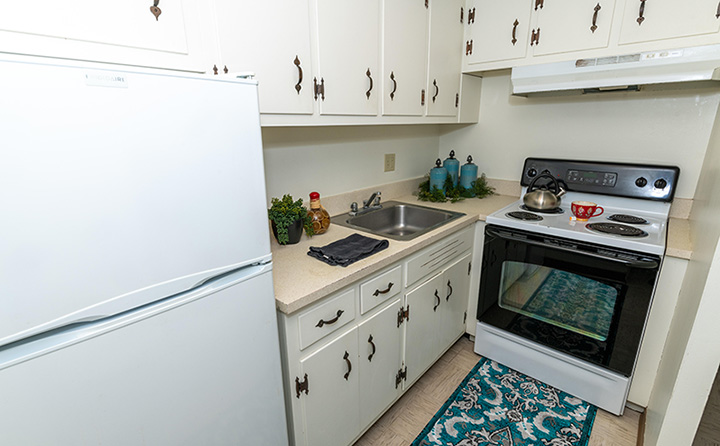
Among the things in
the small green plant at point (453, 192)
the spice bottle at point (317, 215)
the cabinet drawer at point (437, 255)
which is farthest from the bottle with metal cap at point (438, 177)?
the spice bottle at point (317, 215)

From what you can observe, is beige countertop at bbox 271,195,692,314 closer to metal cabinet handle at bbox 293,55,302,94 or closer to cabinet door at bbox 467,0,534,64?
metal cabinet handle at bbox 293,55,302,94

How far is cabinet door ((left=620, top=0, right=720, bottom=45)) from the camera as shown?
4.91ft

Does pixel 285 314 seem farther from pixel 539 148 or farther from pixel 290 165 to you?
pixel 539 148

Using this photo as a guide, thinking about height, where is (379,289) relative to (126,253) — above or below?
below

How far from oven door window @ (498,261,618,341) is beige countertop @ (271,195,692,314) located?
34 centimetres

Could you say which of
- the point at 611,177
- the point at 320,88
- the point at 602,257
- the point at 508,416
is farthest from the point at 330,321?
the point at 611,177

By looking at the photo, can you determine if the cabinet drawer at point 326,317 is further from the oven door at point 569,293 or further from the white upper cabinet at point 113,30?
the oven door at point 569,293

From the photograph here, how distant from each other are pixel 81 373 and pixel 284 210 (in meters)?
0.91

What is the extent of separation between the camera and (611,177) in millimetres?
2002

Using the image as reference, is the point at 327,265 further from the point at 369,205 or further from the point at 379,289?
the point at 369,205

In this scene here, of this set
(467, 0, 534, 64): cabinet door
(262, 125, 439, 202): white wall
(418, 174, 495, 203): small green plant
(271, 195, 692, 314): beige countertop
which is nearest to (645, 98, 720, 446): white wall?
(271, 195, 692, 314): beige countertop

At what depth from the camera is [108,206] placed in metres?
0.68

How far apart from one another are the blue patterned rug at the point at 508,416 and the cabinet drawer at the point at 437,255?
0.73 m

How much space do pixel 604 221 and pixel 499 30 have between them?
125cm
